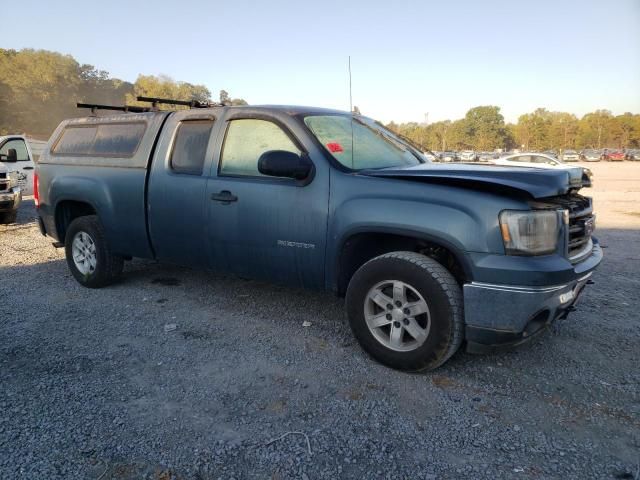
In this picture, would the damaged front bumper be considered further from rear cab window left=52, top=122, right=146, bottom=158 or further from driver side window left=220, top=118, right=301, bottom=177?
rear cab window left=52, top=122, right=146, bottom=158

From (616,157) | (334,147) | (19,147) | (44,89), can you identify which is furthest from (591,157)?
(44,89)

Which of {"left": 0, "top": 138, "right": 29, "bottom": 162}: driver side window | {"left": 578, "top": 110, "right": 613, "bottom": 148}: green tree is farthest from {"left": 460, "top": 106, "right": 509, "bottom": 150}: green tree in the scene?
{"left": 0, "top": 138, "right": 29, "bottom": 162}: driver side window

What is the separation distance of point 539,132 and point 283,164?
11155 centimetres

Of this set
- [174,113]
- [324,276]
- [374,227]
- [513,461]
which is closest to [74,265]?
[174,113]

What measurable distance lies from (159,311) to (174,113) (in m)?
1.91

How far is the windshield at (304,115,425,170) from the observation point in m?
3.75

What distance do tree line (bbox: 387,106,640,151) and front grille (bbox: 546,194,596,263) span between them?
293 feet

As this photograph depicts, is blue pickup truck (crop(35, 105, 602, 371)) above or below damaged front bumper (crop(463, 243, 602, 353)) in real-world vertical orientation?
above

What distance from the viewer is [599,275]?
5730 millimetres

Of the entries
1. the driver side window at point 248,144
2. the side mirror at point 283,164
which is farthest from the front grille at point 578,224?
the driver side window at point 248,144

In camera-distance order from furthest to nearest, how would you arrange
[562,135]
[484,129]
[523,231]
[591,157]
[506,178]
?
[484,129], [562,135], [591,157], [506,178], [523,231]

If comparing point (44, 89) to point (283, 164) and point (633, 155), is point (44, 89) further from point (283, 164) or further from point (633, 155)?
point (283, 164)

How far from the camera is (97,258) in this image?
5.11m

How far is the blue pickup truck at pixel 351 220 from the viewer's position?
291 centimetres
